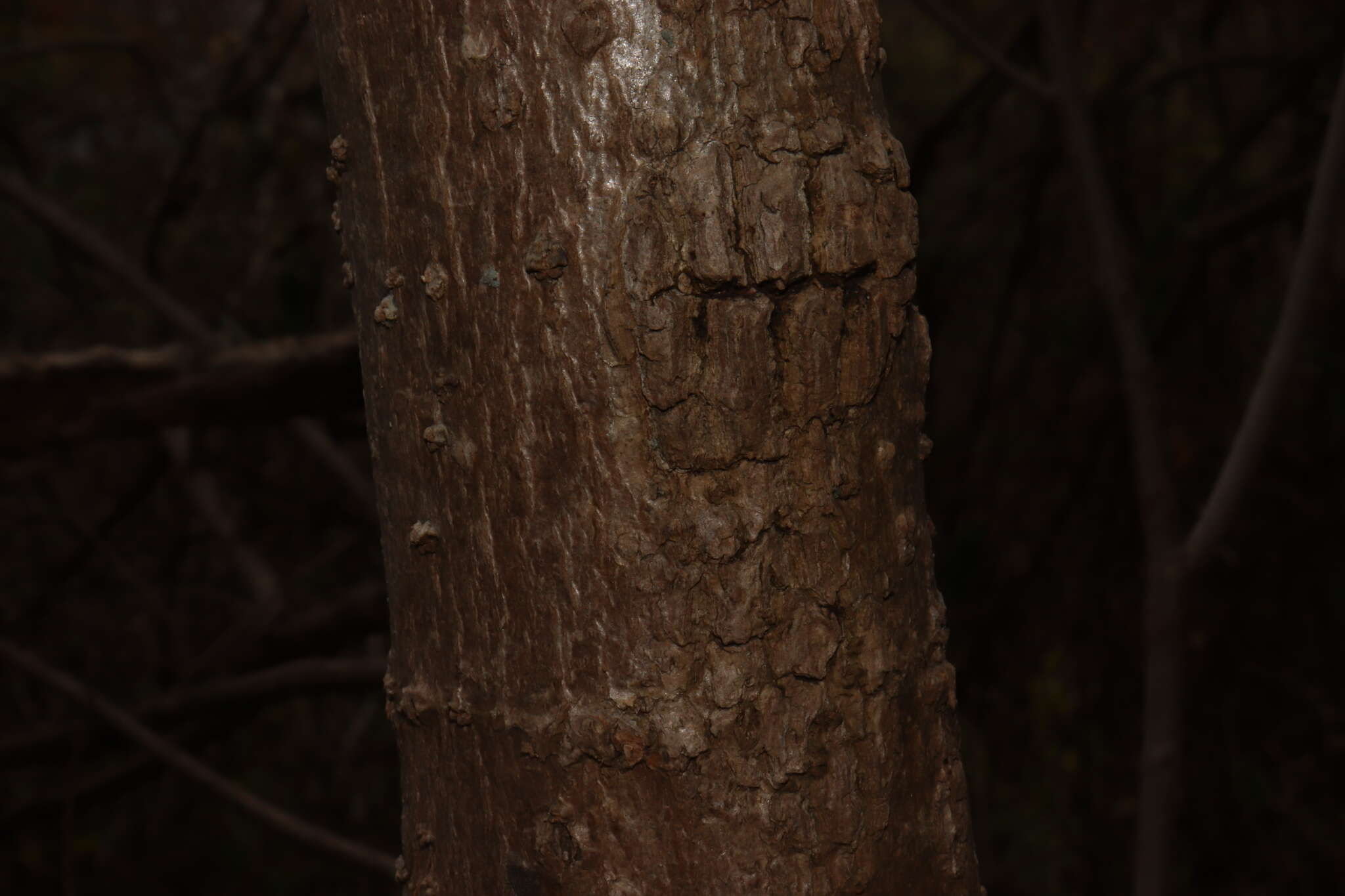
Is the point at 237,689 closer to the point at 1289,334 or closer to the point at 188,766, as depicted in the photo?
the point at 188,766

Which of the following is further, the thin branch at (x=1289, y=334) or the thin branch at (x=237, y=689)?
the thin branch at (x=237, y=689)

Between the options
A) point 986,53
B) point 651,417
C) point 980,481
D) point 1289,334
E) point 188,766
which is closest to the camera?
point 651,417

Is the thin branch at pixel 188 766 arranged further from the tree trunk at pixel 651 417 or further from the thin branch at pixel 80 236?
the tree trunk at pixel 651 417

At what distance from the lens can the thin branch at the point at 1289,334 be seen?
1121 millimetres

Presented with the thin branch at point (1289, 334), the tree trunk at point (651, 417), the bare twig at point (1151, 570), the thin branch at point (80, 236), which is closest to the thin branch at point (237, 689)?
the thin branch at point (80, 236)

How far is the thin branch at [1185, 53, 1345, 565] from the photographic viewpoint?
112cm

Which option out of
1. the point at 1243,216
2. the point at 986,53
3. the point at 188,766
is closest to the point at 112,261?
the point at 188,766

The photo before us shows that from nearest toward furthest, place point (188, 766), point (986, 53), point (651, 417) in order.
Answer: point (651, 417) < point (986, 53) < point (188, 766)

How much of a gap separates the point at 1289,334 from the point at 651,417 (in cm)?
88

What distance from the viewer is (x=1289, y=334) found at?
1152 mm

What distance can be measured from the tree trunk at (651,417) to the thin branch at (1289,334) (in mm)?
758

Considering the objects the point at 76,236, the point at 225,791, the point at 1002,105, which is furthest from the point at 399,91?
the point at 1002,105

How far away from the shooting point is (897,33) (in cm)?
419

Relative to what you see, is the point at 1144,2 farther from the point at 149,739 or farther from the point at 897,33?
the point at 149,739
